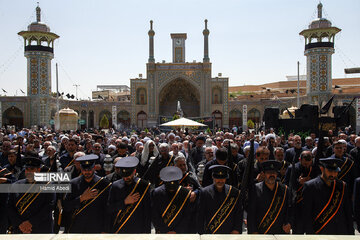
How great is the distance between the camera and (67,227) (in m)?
3.89

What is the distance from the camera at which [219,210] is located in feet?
11.0

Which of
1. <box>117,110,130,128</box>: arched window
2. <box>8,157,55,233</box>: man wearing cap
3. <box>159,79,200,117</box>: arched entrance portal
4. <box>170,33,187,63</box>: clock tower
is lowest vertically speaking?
<box>8,157,55,233</box>: man wearing cap

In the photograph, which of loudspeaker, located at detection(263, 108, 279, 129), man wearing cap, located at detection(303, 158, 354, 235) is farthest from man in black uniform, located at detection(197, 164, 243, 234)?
loudspeaker, located at detection(263, 108, 279, 129)

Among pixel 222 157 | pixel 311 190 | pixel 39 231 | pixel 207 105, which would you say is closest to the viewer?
pixel 311 190

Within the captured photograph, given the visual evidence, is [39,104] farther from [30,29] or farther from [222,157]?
[222,157]

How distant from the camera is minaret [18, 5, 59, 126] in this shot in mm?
28547

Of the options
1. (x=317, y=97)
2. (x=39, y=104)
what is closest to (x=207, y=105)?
(x=317, y=97)

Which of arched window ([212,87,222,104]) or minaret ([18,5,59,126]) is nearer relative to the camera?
minaret ([18,5,59,126])

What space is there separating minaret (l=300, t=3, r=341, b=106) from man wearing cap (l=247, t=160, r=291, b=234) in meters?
26.7

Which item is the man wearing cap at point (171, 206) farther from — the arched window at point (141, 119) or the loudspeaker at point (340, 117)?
the arched window at point (141, 119)

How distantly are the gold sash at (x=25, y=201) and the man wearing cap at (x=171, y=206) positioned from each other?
4.44 feet

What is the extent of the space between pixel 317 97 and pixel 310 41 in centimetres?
493

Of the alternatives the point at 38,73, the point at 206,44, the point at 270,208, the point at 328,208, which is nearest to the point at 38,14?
the point at 38,73

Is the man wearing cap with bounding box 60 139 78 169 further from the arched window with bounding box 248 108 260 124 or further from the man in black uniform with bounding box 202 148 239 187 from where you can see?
the arched window with bounding box 248 108 260 124
